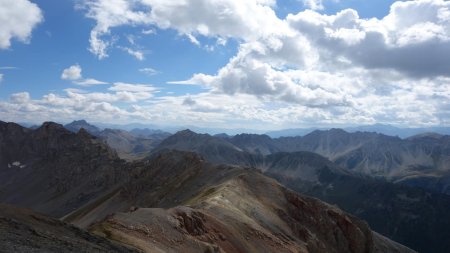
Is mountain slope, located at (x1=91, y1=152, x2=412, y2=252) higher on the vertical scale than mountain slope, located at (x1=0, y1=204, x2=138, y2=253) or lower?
lower

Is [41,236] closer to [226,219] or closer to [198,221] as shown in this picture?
[198,221]

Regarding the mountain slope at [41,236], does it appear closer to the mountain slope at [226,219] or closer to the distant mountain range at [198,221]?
the distant mountain range at [198,221]

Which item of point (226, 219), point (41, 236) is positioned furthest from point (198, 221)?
point (41, 236)

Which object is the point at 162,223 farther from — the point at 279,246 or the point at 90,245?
the point at 279,246

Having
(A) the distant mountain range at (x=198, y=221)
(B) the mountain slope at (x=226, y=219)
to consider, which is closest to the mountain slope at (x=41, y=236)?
(A) the distant mountain range at (x=198, y=221)

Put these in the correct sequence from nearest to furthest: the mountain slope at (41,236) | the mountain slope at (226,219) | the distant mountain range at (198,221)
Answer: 1. the mountain slope at (41,236)
2. the distant mountain range at (198,221)
3. the mountain slope at (226,219)

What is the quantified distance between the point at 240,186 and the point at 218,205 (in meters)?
23.3

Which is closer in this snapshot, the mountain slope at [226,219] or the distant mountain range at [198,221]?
the distant mountain range at [198,221]

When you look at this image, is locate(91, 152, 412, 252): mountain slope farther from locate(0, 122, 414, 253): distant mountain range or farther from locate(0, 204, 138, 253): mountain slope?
locate(0, 204, 138, 253): mountain slope

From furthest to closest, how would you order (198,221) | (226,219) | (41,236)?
(226,219), (198,221), (41,236)

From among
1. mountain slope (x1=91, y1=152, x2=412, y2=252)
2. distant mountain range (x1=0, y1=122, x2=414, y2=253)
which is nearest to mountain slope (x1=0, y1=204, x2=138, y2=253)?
distant mountain range (x1=0, y1=122, x2=414, y2=253)

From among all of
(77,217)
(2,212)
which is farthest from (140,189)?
(2,212)

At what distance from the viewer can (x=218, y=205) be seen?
78.4 m

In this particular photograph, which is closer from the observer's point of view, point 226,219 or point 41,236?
point 41,236
